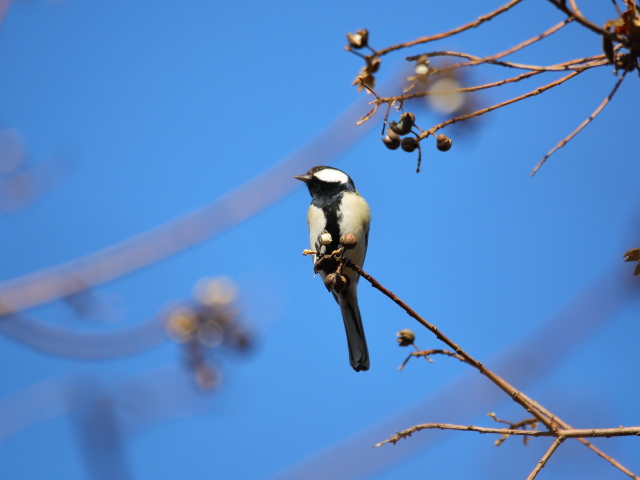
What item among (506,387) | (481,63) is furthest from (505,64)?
(506,387)

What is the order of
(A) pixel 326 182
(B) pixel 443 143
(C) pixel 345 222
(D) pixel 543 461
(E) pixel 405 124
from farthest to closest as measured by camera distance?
(A) pixel 326 182 → (C) pixel 345 222 → (B) pixel 443 143 → (E) pixel 405 124 → (D) pixel 543 461

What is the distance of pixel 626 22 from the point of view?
1146 millimetres

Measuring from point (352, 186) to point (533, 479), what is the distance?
7.82 ft

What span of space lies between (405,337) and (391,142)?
510mm

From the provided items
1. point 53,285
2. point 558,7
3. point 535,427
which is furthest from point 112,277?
point 558,7

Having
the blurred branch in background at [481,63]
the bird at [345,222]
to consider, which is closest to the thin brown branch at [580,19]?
the blurred branch in background at [481,63]

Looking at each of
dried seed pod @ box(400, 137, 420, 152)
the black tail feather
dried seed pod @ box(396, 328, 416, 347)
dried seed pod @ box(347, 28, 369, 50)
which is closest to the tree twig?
dried seed pod @ box(396, 328, 416, 347)

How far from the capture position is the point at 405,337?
167 cm

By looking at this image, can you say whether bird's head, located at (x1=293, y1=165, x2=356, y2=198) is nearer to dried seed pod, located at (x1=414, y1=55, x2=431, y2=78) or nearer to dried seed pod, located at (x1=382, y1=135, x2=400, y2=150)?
dried seed pod, located at (x1=382, y1=135, x2=400, y2=150)

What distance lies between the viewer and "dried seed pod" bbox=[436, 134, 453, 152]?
1690mm

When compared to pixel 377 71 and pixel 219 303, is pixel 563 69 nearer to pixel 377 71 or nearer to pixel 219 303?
pixel 377 71

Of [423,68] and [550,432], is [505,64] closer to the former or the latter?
[423,68]

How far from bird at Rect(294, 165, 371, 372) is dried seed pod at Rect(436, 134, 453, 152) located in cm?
137

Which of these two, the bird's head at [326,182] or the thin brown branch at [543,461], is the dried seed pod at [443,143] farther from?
the bird's head at [326,182]
